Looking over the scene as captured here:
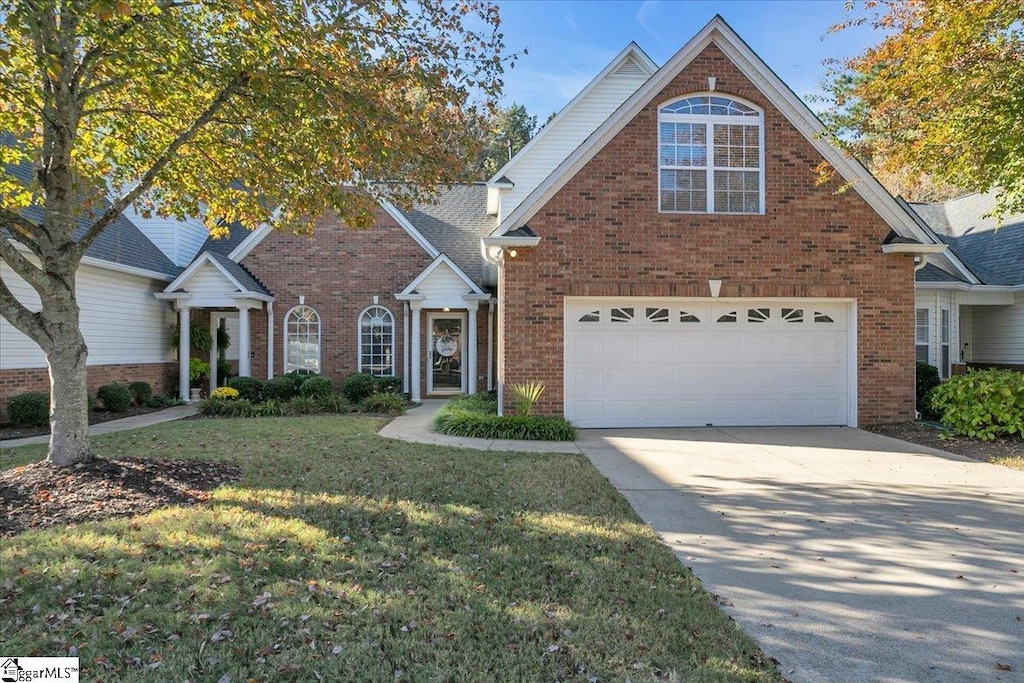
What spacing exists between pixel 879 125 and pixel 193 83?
34.6 feet

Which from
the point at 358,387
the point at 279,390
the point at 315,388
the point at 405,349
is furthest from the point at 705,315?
the point at 279,390

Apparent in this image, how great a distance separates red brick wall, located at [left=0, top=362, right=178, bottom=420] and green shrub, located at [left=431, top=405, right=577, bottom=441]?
845 centimetres

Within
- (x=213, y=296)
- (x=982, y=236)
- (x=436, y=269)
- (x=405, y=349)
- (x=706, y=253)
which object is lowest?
(x=405, y=349)

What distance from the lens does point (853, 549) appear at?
4980mm

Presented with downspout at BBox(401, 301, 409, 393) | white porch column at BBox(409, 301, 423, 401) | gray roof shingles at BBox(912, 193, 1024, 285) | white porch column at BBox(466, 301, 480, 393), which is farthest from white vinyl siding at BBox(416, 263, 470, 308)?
gray roof shingles at BBox(912, 193, 1024, 285)

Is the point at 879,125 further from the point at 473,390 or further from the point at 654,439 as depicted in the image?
the point at 473,390

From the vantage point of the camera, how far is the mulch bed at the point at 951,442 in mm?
9040

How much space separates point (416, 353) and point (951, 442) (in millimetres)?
11849

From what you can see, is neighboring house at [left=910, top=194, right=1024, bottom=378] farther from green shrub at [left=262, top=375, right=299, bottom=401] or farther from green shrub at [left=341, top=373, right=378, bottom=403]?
green shrub at [left=262, top=375, right=299, bottom=401]

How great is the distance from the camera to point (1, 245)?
21.0 ft

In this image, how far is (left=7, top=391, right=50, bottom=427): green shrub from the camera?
11.5 m

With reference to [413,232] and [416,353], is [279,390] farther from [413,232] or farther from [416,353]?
[413,232]

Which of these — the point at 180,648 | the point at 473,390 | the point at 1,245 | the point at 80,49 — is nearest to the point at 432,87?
the point at 80,49

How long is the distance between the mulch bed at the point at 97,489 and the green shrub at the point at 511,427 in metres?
3.94
